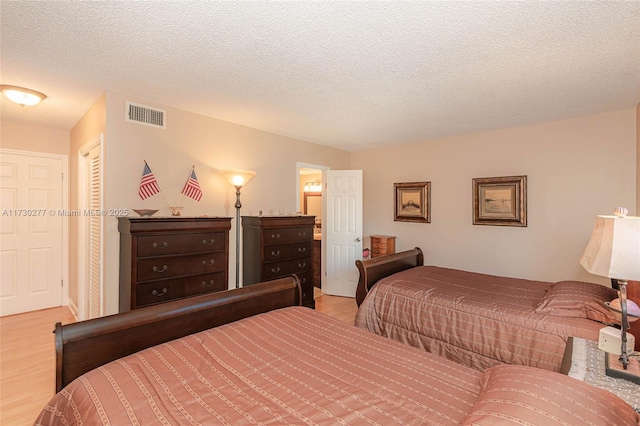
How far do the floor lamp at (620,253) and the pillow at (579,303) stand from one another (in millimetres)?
719

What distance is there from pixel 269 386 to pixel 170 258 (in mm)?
1987

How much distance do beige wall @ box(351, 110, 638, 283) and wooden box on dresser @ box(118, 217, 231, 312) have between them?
3.14 metres

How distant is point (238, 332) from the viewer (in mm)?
1656

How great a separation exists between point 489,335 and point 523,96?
224cm

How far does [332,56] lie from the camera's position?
2111mm

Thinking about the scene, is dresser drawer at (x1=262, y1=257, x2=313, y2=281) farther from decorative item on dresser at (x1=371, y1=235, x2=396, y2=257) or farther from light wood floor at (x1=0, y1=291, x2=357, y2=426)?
decorative item on dresser at (x1=371, y1=235, x2=396, y2=257)

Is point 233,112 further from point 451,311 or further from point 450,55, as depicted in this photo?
point 451,311

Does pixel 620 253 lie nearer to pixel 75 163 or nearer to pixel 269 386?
pixel 269 386

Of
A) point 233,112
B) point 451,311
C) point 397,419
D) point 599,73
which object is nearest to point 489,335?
point 451,311

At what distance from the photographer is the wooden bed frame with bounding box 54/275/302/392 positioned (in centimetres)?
135

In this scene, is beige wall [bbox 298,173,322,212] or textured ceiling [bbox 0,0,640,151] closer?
textured ceiling [bbox 0,0,640,151]

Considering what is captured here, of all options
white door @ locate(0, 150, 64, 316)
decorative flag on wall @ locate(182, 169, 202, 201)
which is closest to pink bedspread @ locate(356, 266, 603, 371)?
decorative flag on wall @ locate(182, 169, 202, 201)

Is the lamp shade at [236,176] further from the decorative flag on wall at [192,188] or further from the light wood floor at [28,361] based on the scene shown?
the light wood floor at [28,361]

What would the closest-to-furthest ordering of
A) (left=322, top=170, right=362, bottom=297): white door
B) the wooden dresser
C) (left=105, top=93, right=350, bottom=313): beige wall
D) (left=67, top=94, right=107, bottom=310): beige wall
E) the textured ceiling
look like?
1. the textured ceiling
2. (left=105, top=93, right=350, bottom=313): beige wall
3. (left=67, top=94, right=107, bottom=310): beige wall
4. (left=322, top=170, right=362, bottom=297): white door
5. the wooden dresser
